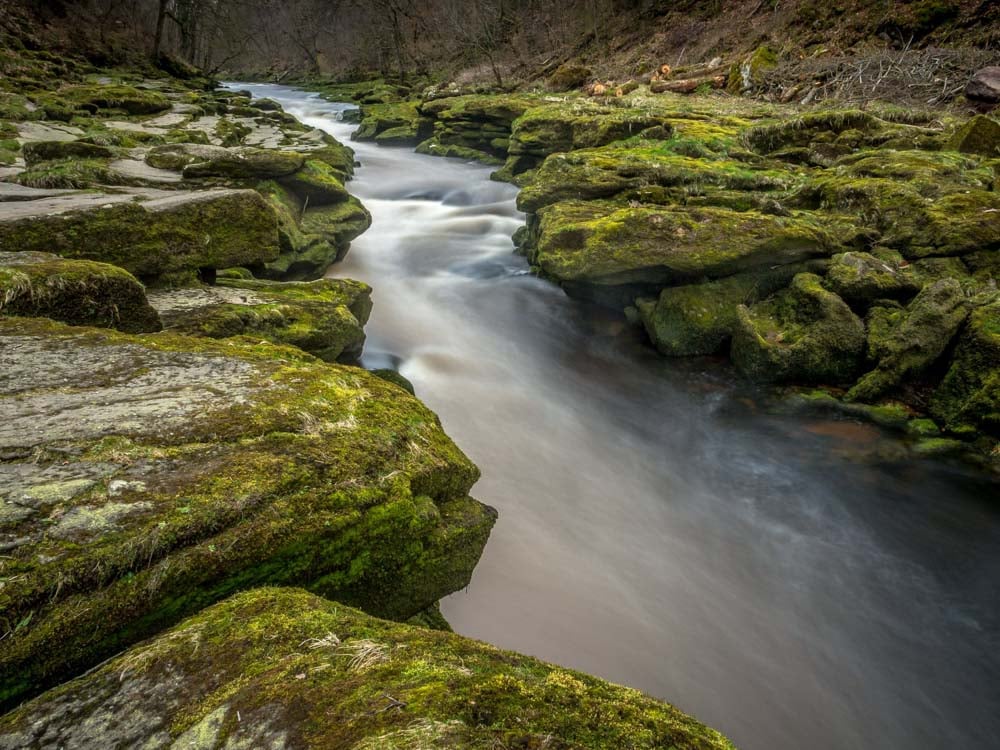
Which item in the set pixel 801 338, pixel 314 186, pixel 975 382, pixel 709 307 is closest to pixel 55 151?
pixel 314 186

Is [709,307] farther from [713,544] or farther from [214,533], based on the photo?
[214,533]

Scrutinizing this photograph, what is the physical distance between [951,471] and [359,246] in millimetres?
11674

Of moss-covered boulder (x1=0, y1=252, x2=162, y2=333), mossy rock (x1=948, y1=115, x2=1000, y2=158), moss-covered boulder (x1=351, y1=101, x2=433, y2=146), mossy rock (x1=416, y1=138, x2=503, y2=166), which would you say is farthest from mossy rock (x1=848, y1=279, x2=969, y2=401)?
moss-covered boulder (x1=351, y1=101, x2=433, y2=146)

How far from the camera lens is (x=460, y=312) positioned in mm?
10891

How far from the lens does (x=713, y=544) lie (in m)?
5.90

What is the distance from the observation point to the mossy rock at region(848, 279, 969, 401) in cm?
678

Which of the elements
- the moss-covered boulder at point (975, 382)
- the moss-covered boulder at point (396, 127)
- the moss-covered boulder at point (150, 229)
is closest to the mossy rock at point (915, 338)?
the moss-covered boulder at point (975, 382)

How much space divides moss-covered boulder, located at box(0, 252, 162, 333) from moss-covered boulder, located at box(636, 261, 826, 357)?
23.2ft

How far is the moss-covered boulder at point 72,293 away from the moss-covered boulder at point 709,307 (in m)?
7.07

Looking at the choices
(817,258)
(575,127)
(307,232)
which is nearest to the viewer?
(817,258)

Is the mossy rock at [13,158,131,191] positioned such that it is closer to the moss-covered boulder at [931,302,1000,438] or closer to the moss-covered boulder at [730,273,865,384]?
the moss-covered boulder at [730,273,865,384]

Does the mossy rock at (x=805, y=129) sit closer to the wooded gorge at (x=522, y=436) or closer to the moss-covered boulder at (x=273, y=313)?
the wooded gorge at (x=522, y=436)

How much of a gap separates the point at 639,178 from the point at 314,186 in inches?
264

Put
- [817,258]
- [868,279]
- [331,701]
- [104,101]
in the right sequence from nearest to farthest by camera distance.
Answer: [331,701] → [868,279] → [817,258] → [104,101]
